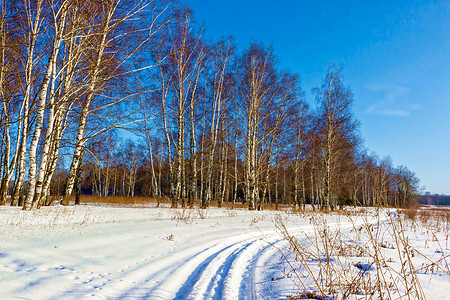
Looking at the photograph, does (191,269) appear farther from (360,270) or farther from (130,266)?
(360,270)

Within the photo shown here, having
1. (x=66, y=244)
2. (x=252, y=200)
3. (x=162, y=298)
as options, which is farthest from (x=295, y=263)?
(x=252, y=200)

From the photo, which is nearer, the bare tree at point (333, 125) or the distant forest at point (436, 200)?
the bare tree at point (333, 125)

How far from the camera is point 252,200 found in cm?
1407

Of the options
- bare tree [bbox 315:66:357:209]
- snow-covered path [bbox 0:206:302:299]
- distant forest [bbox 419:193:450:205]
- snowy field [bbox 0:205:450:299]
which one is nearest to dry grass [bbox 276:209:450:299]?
snowy field [bbox 0:205:450:299]

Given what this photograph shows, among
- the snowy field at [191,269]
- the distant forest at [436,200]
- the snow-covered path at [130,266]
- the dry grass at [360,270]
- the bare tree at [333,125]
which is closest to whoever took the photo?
the dry grass at [360,270]

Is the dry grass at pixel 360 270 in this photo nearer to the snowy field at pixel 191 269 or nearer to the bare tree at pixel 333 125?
the snowy field at pixel 191 269

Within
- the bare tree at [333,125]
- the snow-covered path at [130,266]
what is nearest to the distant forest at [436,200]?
the bare tree at [333,125]

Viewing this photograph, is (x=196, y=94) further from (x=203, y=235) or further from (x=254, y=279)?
(x=254, y=279)

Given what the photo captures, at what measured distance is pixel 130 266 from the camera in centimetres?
317

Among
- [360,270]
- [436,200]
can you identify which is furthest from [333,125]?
[436,200]

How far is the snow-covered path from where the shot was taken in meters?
2.34

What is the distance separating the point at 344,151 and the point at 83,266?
729 inches

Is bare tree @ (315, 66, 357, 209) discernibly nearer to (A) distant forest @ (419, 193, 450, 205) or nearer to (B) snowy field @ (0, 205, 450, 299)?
(B) snowy field @ (0, 205, 450, 299)

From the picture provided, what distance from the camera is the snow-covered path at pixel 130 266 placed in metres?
2.34
